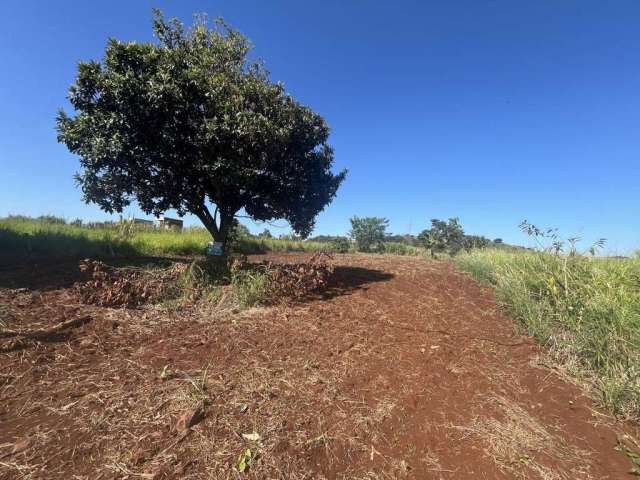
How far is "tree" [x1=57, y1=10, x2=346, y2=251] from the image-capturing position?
5414 mm

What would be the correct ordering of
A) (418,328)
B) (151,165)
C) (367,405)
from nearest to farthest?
(367,405)
(418,328)
(151,165)

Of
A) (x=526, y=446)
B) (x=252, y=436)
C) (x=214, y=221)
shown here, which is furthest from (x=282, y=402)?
(x=214, y=221)

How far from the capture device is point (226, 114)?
5434 mm

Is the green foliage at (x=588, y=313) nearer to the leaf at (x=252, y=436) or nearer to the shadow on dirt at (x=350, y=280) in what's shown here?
the shadow on dirt at (x=350, y=280)

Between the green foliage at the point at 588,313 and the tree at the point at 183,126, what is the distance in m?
4.71

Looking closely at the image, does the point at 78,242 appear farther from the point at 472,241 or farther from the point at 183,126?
the point at 472,241

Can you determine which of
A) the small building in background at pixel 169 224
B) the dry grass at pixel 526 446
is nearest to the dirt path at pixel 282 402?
the dry grass at pixel 526 446

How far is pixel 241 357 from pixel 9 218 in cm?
1216

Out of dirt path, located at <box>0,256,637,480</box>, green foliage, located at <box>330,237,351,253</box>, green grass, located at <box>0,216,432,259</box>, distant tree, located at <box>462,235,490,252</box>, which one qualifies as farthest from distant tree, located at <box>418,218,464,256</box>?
dirt path, located at <box>0,256,637,480</box>

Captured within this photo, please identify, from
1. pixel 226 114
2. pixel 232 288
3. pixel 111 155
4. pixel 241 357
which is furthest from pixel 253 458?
pixel 111 155

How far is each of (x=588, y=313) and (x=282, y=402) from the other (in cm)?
417

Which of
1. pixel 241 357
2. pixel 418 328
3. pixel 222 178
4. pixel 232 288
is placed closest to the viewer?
pixel 241 357

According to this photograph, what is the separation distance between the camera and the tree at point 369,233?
2151cm

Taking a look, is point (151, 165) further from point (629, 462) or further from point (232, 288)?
point (629, 462)
